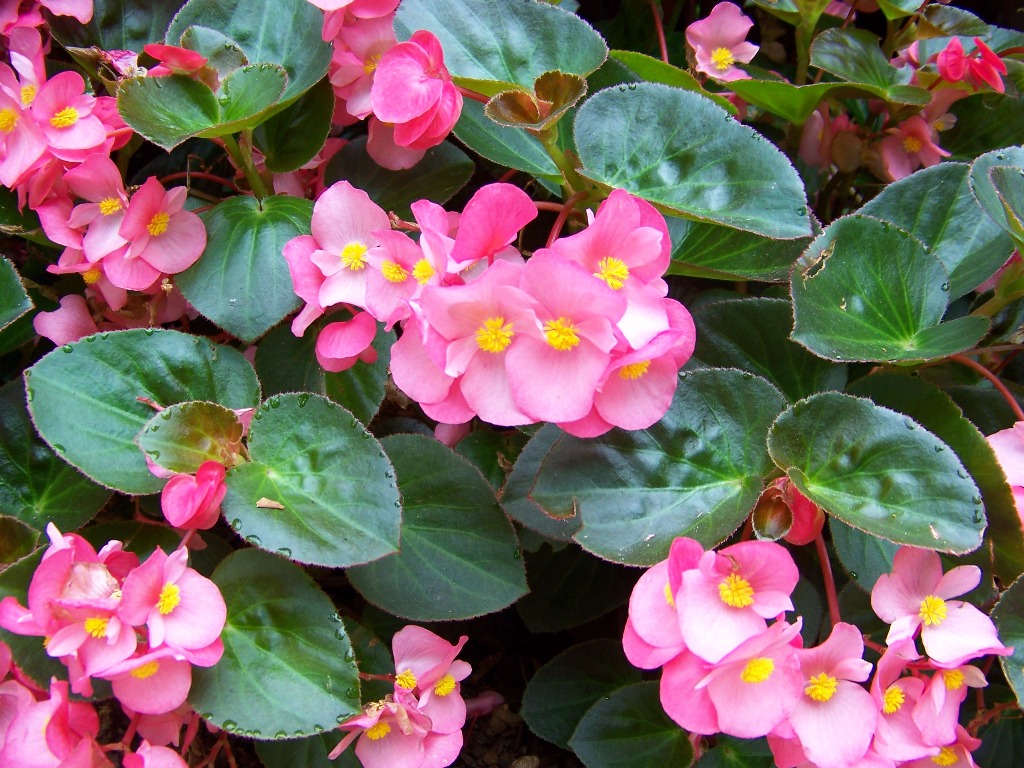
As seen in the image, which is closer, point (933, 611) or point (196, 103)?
point (933, 611)

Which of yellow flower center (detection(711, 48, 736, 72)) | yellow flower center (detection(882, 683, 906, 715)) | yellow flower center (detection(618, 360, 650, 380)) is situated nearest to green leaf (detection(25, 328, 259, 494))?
yellow flower center (detection(618, 360, 650, 380))

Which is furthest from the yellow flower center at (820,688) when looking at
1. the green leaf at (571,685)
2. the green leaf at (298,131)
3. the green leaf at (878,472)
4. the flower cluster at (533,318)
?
the green leaf at (298,131)

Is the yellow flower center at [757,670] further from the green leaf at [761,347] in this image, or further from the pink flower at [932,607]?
the green leaf at [761,347]

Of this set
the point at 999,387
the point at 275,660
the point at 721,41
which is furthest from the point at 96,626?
the point at 721,41

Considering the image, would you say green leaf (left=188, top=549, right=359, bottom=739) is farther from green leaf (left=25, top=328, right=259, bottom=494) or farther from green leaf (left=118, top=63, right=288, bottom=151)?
green leaf (left=118, top=63, right=288, bottom=151)

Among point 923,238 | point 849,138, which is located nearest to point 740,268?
point 923,238

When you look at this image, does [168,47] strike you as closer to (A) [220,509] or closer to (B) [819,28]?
(A) [220,509]

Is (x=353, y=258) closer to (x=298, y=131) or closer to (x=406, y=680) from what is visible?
(x=298, y=131)

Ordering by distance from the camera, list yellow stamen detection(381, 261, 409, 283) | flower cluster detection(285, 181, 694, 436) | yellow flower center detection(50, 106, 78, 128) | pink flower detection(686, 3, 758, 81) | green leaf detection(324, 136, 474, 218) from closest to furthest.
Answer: flower cluster detection(285, 181, 694, 436), yellow stamen detection(381, 261, 409, 283), yellow flower center detection(50, 106, 78, 128), green leaf detection(324, 136, 474, 218), pink flower detection(686, 3, 758, 81)
